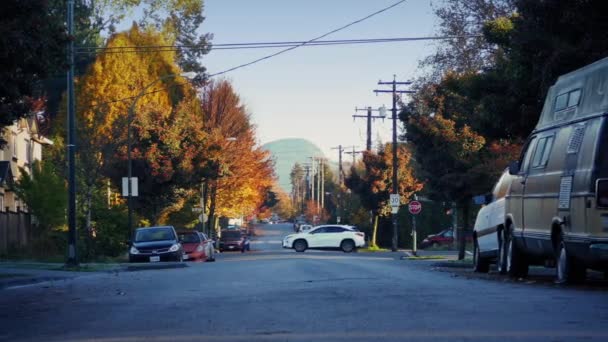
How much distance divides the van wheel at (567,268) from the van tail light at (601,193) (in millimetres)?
1460

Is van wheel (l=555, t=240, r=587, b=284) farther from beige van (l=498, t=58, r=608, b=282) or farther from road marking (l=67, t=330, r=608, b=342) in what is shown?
road marking (l=67, t=330, r=608, b=342)

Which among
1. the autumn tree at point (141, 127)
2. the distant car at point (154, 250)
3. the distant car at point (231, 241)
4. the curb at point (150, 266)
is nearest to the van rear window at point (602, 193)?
the curb at point (150, 266)

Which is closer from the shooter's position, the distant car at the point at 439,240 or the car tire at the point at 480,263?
the car tire at the point at 480,263

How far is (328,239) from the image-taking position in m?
57.2

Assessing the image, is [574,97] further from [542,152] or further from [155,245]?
[155,245]

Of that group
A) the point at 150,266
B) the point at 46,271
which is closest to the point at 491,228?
the point at 46,271

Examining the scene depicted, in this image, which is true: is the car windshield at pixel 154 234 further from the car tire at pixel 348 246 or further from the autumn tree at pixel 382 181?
the autumn tree at pixel 382 181

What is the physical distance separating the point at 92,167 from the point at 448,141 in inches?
540

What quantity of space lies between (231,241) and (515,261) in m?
48.5

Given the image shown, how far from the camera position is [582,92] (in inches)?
640

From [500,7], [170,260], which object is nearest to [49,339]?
[170,260]

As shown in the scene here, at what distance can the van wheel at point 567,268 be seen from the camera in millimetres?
15992

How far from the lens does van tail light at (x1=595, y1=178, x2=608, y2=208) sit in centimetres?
1455

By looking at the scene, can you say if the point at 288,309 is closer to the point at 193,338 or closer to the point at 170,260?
the point at 193,338
